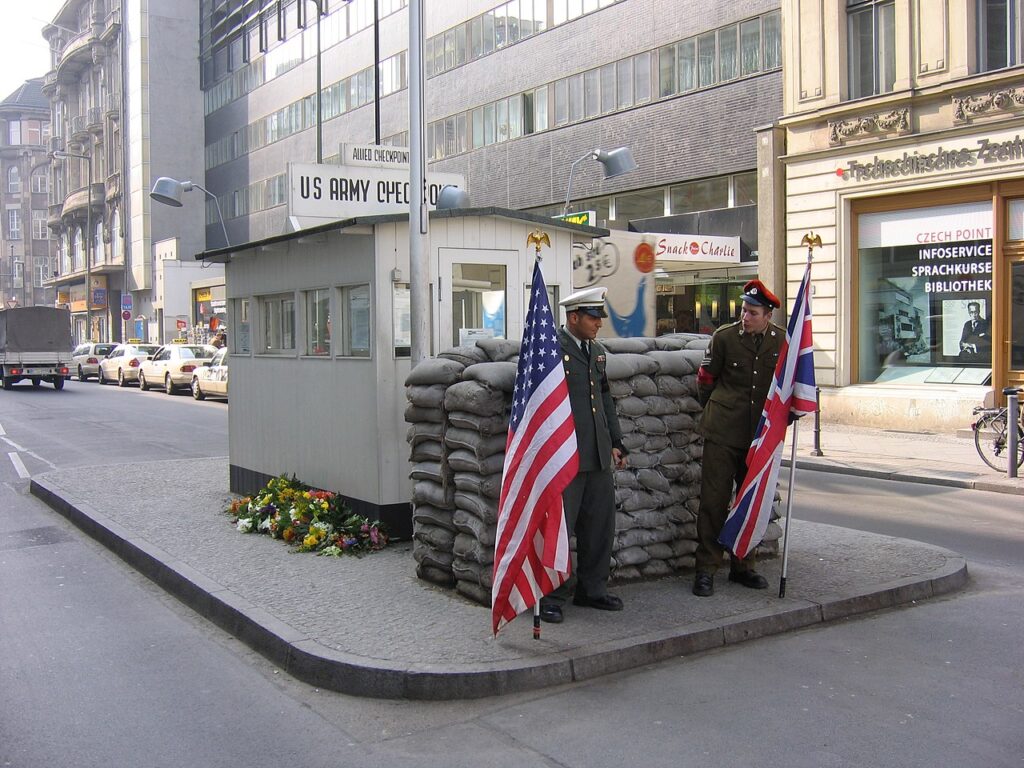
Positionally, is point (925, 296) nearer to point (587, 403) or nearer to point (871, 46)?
point (871, 46)

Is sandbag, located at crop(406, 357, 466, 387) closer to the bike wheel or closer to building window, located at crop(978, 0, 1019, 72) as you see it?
the bike wheel

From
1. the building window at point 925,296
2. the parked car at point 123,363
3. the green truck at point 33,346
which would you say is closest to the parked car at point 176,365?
the parked car at point 123,363

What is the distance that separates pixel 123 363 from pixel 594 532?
116 ft

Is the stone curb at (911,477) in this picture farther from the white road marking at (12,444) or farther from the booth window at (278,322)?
the white road marking at (12,444)

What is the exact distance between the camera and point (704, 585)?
6.34m

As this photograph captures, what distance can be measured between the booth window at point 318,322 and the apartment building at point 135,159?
46.9 meters

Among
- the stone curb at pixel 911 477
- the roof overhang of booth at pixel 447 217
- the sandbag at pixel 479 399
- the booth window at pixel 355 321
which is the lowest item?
the stone curb at pixel 911 477

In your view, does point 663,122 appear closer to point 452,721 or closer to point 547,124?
point 547,124

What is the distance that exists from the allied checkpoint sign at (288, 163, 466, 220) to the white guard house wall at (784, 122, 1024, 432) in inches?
434

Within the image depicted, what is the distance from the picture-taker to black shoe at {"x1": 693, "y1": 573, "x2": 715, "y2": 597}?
632 centimetres

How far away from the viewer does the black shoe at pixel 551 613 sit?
229 inches

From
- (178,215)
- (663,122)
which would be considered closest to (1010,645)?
(663,122)

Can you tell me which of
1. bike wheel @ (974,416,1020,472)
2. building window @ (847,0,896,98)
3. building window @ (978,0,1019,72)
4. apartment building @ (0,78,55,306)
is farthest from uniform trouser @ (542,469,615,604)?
apartment building @ (0,78,55,306)

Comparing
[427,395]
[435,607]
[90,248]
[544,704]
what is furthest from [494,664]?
[90,248]
